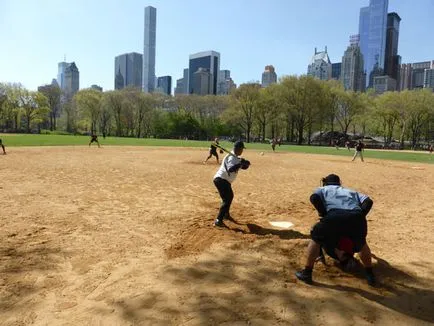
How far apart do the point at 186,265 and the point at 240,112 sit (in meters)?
75.9

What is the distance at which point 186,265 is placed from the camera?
18.5ft

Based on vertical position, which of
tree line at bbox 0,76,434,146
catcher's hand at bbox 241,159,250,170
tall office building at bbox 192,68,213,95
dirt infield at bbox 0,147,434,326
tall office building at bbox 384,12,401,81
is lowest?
dirt infield at bbox 0,147,434,326

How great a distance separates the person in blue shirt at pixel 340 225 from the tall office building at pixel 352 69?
173 metres

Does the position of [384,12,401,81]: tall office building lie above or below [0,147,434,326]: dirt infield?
above

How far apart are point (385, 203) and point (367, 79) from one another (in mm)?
185973

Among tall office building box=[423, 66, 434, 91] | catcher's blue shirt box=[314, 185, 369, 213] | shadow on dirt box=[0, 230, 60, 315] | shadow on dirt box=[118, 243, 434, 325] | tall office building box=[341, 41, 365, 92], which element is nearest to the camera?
shadow on dirt box=[118, 243, 434, 325]

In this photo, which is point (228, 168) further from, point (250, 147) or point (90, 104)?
point (90, 104)

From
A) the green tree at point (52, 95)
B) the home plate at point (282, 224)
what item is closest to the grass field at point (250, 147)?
the home plate at point (282, 224)

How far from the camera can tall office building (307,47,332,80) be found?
7211 inches

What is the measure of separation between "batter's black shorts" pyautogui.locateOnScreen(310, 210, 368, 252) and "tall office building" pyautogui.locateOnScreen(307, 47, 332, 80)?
611 ft

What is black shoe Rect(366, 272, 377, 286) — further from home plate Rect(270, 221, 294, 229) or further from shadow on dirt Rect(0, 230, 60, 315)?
shadow on dirt Rect(0, 230, 60, 315)

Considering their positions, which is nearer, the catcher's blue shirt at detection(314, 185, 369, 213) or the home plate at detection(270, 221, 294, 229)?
the catcher's blue shirt at detection(314, 185, 369, 213)

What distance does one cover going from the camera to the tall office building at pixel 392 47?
180875mm

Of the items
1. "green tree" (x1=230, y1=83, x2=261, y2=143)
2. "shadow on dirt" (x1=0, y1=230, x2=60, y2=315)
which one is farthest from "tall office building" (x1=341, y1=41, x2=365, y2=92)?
"shadow on dirt" (x1=0, y1=230, x2=60, y2=315)
